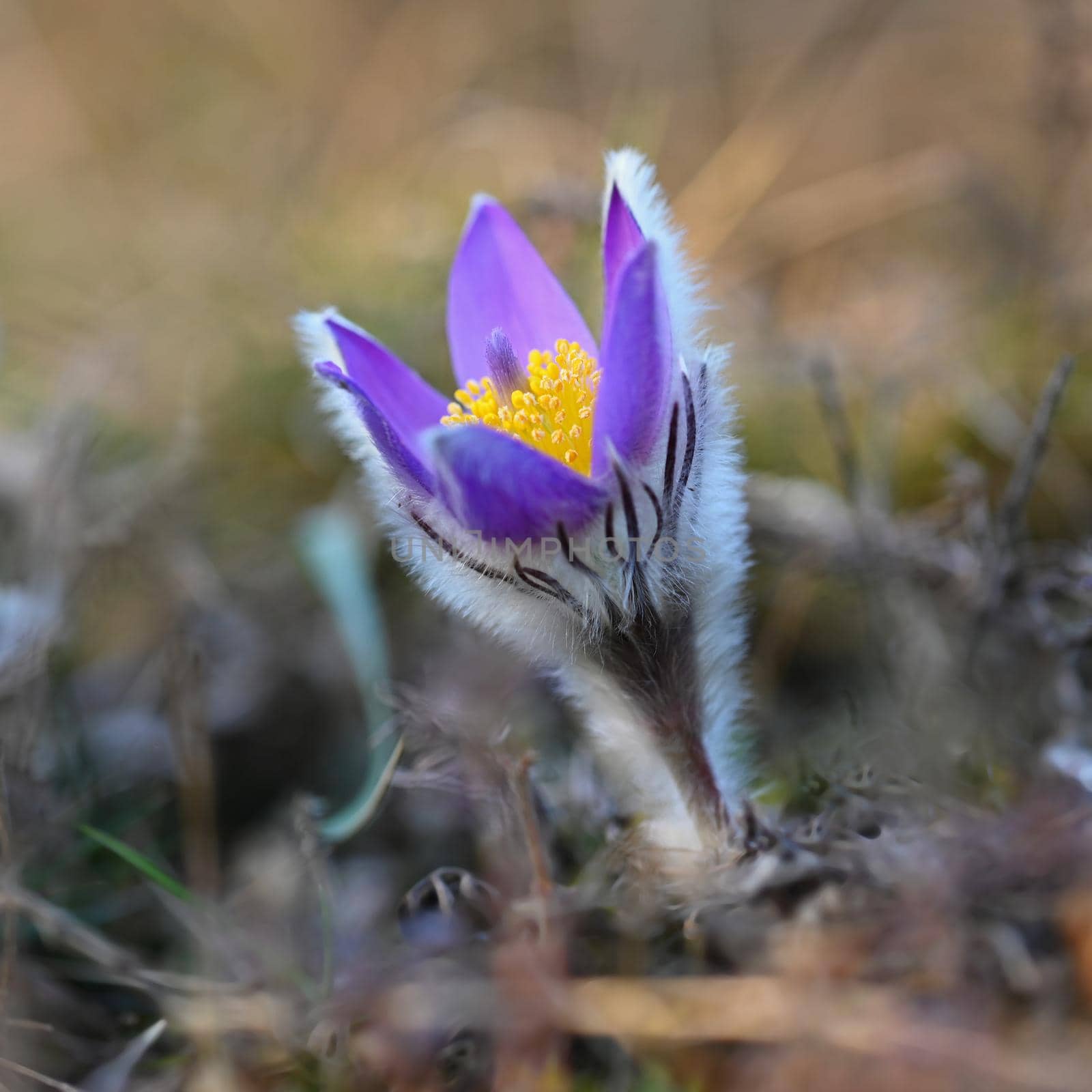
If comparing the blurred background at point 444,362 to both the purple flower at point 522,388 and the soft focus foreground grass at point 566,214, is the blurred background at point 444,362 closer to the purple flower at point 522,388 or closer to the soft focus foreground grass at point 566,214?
the soft focus foreground grass at point 566,214

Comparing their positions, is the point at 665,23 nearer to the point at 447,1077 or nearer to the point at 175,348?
the point at 175,348

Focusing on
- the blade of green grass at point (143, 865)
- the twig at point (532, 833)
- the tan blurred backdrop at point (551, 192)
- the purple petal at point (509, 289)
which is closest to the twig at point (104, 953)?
the blade of green grass at point (143, 865)

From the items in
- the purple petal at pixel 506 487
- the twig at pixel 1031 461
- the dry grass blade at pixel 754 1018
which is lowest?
the dry grass blade at pixel 754 1018

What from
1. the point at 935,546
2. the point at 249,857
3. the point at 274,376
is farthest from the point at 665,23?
the point at 249,857

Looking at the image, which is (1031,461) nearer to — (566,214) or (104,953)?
(566,214)

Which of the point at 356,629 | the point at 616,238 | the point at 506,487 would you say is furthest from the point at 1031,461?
the point at 356,629

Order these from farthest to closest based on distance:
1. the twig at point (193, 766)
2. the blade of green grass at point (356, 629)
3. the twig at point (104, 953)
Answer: the twig at point (193, 766), the blade of green grass at point (356, 629), the twig at point (104, 953)

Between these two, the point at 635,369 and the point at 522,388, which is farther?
the point at 522,388

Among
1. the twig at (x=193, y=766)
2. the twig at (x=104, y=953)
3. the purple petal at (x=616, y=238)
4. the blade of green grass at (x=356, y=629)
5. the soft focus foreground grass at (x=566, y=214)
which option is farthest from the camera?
the soft focus foreground grass at (x=566, y=214)
